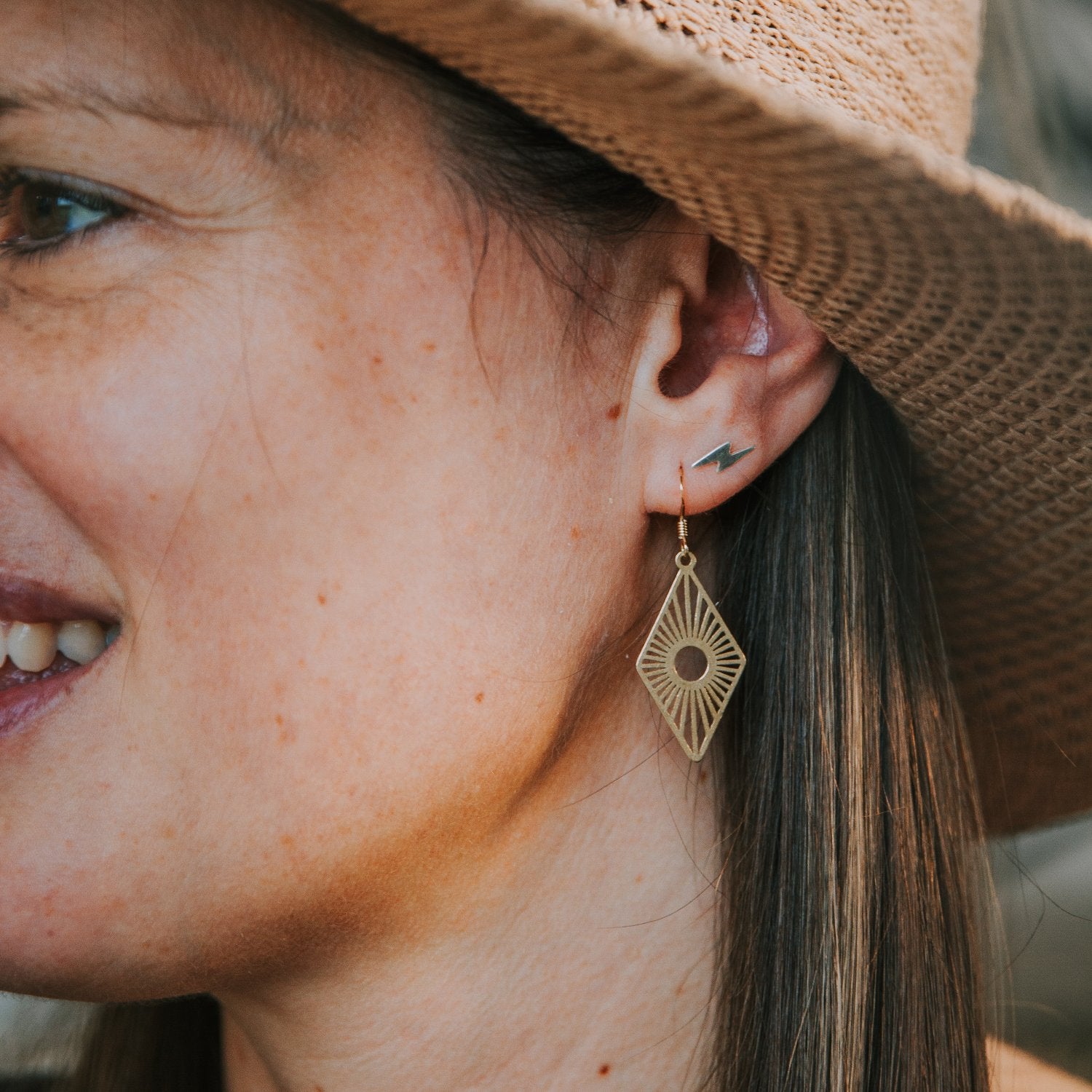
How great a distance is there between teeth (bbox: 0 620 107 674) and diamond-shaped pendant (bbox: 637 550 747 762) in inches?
17.7

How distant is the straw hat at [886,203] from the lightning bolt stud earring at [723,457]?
120 millimetres

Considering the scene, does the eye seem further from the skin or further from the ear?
the ear

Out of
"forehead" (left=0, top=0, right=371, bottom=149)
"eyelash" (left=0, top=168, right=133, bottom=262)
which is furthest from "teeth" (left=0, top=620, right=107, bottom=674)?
"forehead" (left=0, top=0, right=371, bottom=149)

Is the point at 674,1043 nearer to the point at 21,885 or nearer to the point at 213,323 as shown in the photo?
the point at 21,885

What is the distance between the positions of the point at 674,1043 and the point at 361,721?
1.40 feet

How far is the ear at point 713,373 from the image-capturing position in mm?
961

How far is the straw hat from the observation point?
2.24 feet

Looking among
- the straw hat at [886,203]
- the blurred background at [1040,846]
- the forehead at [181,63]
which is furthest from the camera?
the blurred background at [1040,846]

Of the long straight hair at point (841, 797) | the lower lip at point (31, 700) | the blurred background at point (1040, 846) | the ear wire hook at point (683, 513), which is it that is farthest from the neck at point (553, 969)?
the blurred background at point (1040, 846)

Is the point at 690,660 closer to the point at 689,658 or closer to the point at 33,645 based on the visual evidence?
the point at 689,658

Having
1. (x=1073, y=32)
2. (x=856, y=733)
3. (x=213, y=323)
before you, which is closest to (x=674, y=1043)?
(x=856, y=733)

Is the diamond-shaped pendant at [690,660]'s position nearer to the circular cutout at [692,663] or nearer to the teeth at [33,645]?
the circular cutout at [692,663]

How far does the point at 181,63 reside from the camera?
839 millimetres

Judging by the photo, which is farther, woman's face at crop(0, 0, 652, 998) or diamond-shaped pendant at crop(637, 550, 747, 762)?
diamond-shaped pendant at crop(637, 550, 747, 762)
